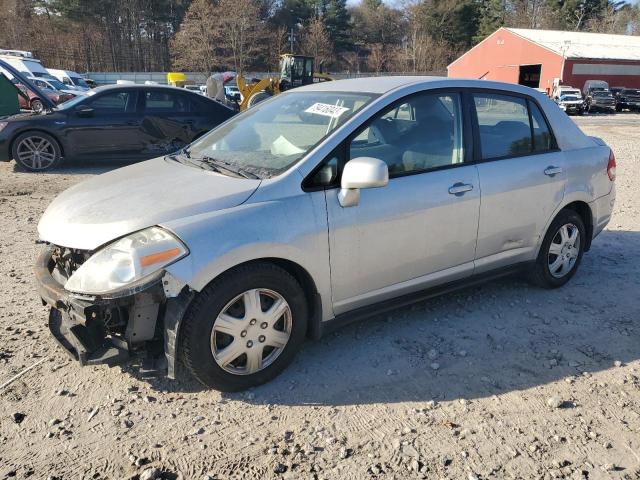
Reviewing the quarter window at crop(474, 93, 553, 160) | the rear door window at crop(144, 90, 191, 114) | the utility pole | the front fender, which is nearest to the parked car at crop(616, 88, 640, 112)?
the rear door window at crop(144, 90, 191, 114)

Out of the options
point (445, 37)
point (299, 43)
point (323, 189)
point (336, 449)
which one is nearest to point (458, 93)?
point (323, 189)

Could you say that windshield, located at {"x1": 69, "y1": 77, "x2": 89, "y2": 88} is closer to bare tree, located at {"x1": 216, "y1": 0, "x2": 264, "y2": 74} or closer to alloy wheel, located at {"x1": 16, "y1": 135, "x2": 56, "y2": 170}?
alloy wheel, located at {"x1": 16, "y1": 135, "x2": 56, "y2": 170}

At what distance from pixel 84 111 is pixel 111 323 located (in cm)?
773

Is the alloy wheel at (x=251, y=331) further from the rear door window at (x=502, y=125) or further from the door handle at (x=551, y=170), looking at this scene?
the door handle at (x=551, y=170)

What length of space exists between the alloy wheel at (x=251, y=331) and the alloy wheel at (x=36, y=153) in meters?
7.96

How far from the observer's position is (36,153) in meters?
9.44

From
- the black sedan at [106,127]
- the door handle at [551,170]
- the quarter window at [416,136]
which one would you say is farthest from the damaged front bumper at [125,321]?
the black sedan at [106,127]

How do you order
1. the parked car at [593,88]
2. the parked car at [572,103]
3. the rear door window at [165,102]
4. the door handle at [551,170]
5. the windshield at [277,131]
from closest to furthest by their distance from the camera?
the windshield at [277,131]
the door handle at [551,170]
the rear door window at [165,102]
the parked car at [572,103]
the parked car at [593,88]

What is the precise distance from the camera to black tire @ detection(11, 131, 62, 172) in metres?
9.29

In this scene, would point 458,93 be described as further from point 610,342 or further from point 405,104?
point 610,342

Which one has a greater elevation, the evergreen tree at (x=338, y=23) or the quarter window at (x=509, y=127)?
the evergreen tree at (x=338, y=23)

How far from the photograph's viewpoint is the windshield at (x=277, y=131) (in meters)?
3.37

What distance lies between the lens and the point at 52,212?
10.9 ft

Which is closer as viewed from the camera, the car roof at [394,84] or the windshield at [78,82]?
the car roof at [394,84]
